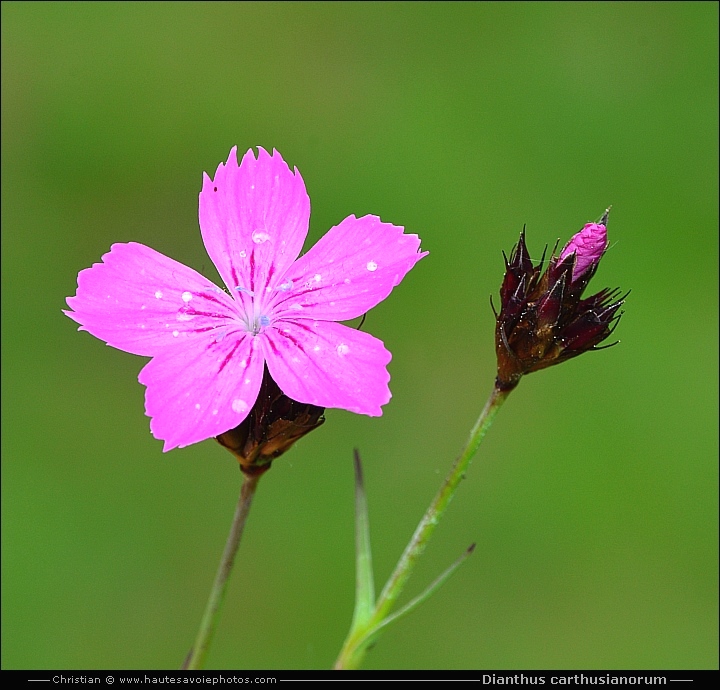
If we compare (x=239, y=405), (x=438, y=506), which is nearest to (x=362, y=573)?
(x=438, y=506)

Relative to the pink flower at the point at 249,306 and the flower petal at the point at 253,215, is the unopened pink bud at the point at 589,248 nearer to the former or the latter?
the pink flower at the point at 249,306

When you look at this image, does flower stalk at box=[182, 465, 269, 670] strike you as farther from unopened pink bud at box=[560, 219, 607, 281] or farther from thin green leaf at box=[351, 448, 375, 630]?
unopened pink bud at box=[560, 219, 607, 281]

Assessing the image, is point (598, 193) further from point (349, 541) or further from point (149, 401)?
point (149, 401)

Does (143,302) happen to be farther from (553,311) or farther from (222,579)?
(553,311)

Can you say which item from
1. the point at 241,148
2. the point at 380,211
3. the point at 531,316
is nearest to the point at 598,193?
the point at 380,211

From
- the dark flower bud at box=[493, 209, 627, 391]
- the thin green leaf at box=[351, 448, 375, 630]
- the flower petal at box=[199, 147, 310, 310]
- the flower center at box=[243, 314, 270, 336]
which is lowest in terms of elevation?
the thin green leaf at box=[351, 448, 375, 630]

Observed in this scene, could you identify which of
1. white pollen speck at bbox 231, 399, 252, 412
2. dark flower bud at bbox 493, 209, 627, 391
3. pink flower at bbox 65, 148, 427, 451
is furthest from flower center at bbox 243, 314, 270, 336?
dark flower bud at bbox 493, 209, 627, 391

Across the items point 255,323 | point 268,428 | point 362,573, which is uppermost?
point 255,323
